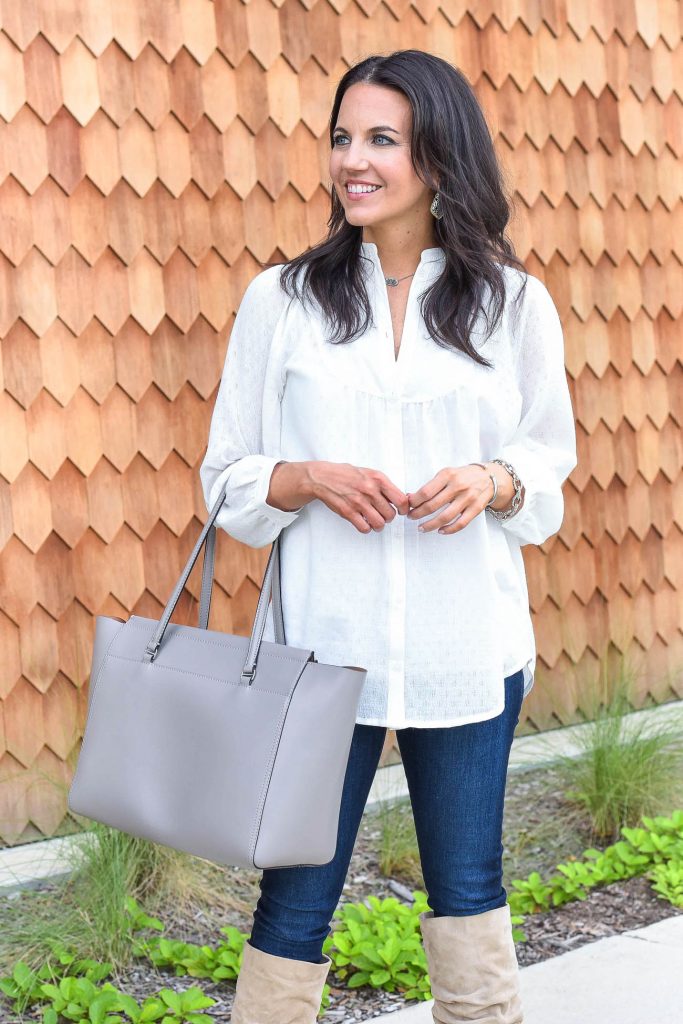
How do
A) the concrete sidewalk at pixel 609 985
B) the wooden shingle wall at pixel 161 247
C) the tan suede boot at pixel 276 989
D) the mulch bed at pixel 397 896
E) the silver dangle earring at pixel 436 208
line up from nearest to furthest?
the tan suede boot at pixel 276 989 < the silver dangle earring at pixel 436 208 < the concrete sidewalk at pixel 609 985 < the mulch bed at pixel 397 896 < the wooden shingle wall at pixel 161 247

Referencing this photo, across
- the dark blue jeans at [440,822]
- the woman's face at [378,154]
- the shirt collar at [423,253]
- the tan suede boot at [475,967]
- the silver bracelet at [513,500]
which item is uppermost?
the woman's face at [378,154]

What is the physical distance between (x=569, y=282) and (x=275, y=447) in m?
2.92

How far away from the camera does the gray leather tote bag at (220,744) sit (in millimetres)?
1676

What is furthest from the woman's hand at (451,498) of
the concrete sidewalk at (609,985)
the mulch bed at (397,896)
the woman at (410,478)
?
the mulch bed at (397,896)

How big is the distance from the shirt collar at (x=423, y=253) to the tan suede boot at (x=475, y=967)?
102 cm

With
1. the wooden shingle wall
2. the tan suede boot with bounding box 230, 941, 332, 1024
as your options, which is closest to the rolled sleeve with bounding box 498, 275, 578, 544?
the tan suede boot with bounding box 230, 941, 332, 1024

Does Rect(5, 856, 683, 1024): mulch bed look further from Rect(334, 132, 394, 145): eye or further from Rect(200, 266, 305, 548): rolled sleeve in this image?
Rect(334, 132, 394, 145): eye

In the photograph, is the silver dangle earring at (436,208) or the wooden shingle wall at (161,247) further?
the wooden shingle wall at (161,247)

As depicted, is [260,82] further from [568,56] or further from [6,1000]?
[6,1000]

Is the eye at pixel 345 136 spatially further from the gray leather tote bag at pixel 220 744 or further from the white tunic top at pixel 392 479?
the gray leather tote bag at pixel 220 744

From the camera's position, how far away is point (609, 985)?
2.71 meters

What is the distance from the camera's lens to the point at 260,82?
152 inches

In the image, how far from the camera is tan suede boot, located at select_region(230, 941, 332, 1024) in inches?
71.1

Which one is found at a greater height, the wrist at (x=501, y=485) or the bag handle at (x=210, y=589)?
the wrist at (x=501, y=485)
